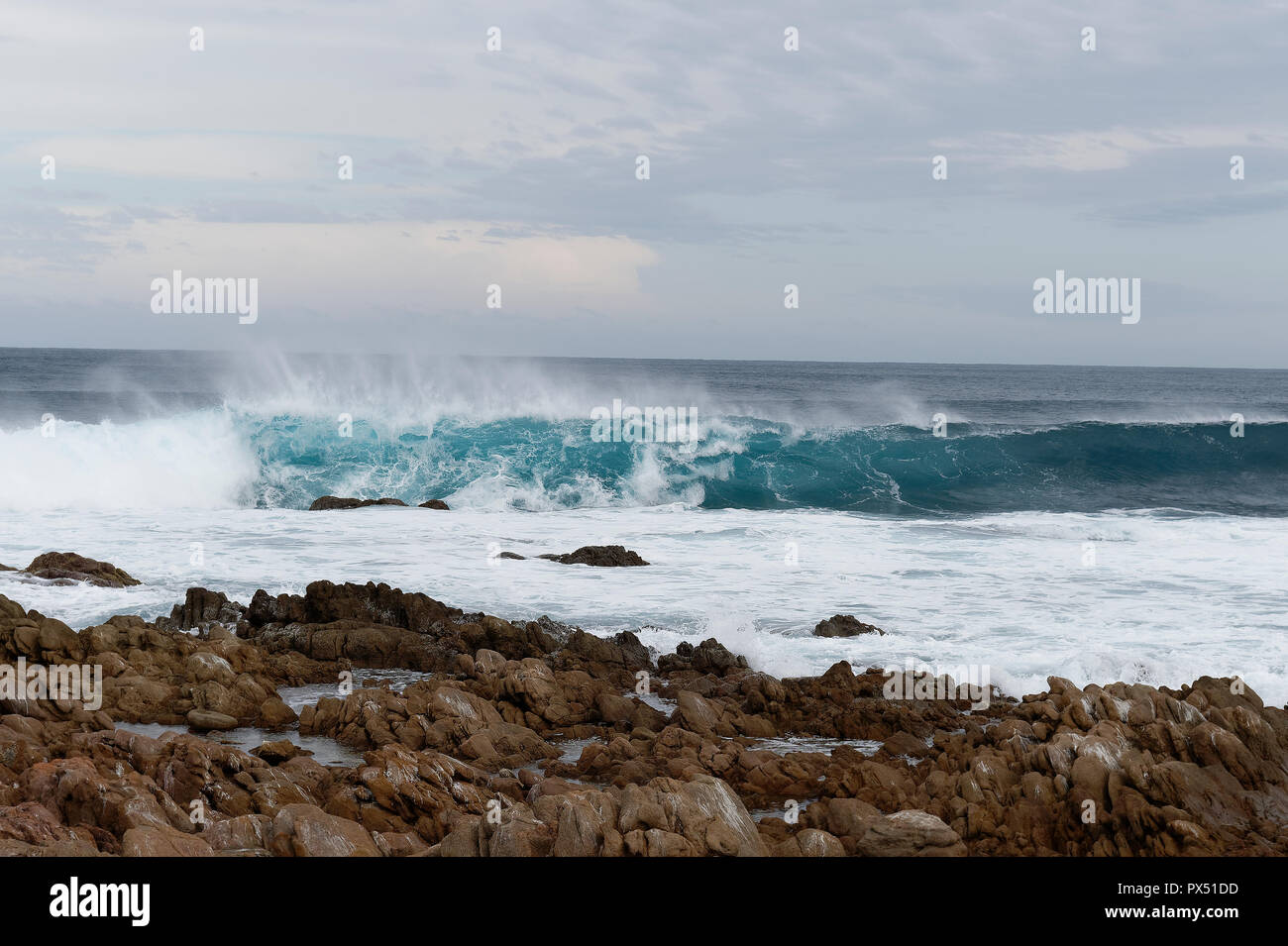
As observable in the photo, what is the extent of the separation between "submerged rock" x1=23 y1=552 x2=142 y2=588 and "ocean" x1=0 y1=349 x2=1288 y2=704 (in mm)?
386

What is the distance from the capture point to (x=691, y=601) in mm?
13500

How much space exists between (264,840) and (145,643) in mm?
5385

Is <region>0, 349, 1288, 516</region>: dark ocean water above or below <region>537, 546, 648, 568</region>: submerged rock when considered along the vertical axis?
above

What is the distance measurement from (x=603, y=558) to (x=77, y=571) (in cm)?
704

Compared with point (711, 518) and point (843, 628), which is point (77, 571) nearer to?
point (843, 628)

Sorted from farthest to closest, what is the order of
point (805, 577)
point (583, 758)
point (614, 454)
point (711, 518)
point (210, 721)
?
point (614, 454) < point (711, 518) < point (805, 577) < point (210, 721) < point (583, 758)

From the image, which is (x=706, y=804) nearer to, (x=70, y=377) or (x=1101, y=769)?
(x=1101, y=769)

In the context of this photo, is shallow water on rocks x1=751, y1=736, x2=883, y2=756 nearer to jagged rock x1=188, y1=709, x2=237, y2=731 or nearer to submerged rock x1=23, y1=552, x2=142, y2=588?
jagged rock x1=188, y1=709, x2=237, y2=731

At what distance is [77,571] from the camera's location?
1373 centimetres

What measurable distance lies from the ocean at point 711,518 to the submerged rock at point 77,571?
386mm

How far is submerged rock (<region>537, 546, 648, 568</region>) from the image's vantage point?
1570 cm
